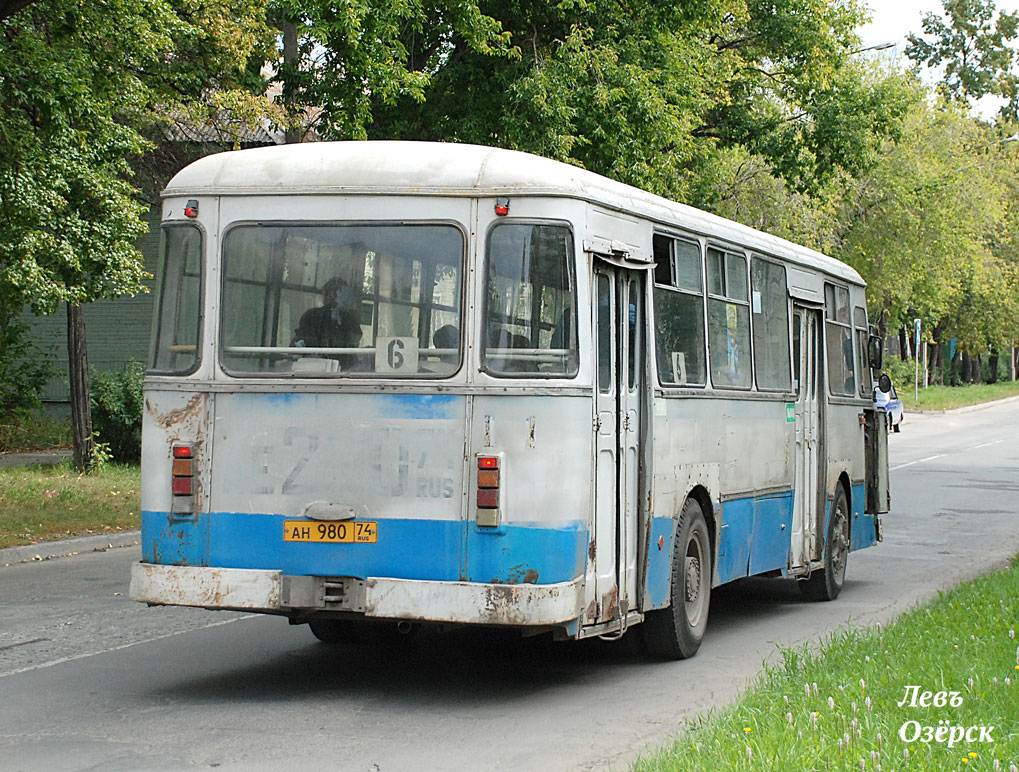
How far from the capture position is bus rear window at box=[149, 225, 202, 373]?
845 cm

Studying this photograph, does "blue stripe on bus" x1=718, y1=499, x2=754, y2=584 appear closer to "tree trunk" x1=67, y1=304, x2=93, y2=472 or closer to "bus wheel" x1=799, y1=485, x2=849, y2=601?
"bus wheel" x1=799, y1=485, x2=849, y2=601

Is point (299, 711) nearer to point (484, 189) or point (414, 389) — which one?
point (414, 389)

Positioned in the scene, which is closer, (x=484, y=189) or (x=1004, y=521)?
(x=484, y=189)

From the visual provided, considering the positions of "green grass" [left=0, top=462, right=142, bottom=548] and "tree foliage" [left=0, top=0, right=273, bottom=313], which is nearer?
"tree foliage" [left=0, top=0, right=273, bottom=313]

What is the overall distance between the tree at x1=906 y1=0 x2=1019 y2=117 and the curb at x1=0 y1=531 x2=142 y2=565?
87.1 m

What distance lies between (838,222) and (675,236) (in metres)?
38.8

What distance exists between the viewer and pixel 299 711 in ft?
25.9

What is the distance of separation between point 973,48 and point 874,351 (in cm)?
8771

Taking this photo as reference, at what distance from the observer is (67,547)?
15828 millimetres

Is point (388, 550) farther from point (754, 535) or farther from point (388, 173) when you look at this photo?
point (754, 535)

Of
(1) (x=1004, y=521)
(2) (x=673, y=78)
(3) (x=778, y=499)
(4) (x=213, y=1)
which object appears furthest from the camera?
(2) (x=673, y=78)

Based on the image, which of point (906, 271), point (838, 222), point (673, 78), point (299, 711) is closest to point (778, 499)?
point (299, 711)

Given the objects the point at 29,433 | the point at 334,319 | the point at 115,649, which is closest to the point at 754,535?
the point at 334,319

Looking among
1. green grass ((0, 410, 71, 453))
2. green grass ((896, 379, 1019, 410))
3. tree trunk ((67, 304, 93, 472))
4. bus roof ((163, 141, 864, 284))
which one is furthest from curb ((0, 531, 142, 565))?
green grass ((896, 379, 1019, 410))
